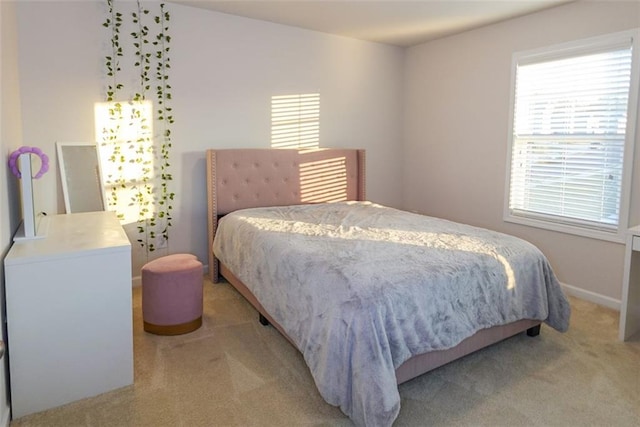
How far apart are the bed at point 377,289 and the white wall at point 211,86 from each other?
1.13ft

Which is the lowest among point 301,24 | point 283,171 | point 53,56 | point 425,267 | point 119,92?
point 425,267

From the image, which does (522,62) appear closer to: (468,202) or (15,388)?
(468,202)

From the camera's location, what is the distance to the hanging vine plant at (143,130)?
10.9 ft

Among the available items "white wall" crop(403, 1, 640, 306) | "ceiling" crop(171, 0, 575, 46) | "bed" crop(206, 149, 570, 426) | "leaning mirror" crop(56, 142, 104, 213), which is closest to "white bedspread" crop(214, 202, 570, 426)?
"bed" crop(206, 149, 570, 426)

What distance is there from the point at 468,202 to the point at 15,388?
156 inches

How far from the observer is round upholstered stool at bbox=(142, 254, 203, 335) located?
2.65 m

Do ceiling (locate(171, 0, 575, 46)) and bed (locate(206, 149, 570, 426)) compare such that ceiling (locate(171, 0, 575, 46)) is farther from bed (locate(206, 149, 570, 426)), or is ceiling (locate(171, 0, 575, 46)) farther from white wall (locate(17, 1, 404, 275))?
bed (locate(206, 149, 570, 426))

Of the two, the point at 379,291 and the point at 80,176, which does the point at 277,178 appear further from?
the point at 379,291

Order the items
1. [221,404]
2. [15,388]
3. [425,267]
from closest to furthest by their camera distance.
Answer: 1. [15,388]
2. [221,404]
3. [425,267]

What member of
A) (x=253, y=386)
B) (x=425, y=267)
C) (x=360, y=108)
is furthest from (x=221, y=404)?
(x=360, y=108)

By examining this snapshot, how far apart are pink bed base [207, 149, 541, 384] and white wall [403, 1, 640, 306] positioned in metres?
0.88

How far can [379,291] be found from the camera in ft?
6.20

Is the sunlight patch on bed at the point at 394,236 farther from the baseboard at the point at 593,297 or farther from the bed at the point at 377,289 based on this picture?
the baseboard at the point at 593,297

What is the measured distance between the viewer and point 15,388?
1.88 m
